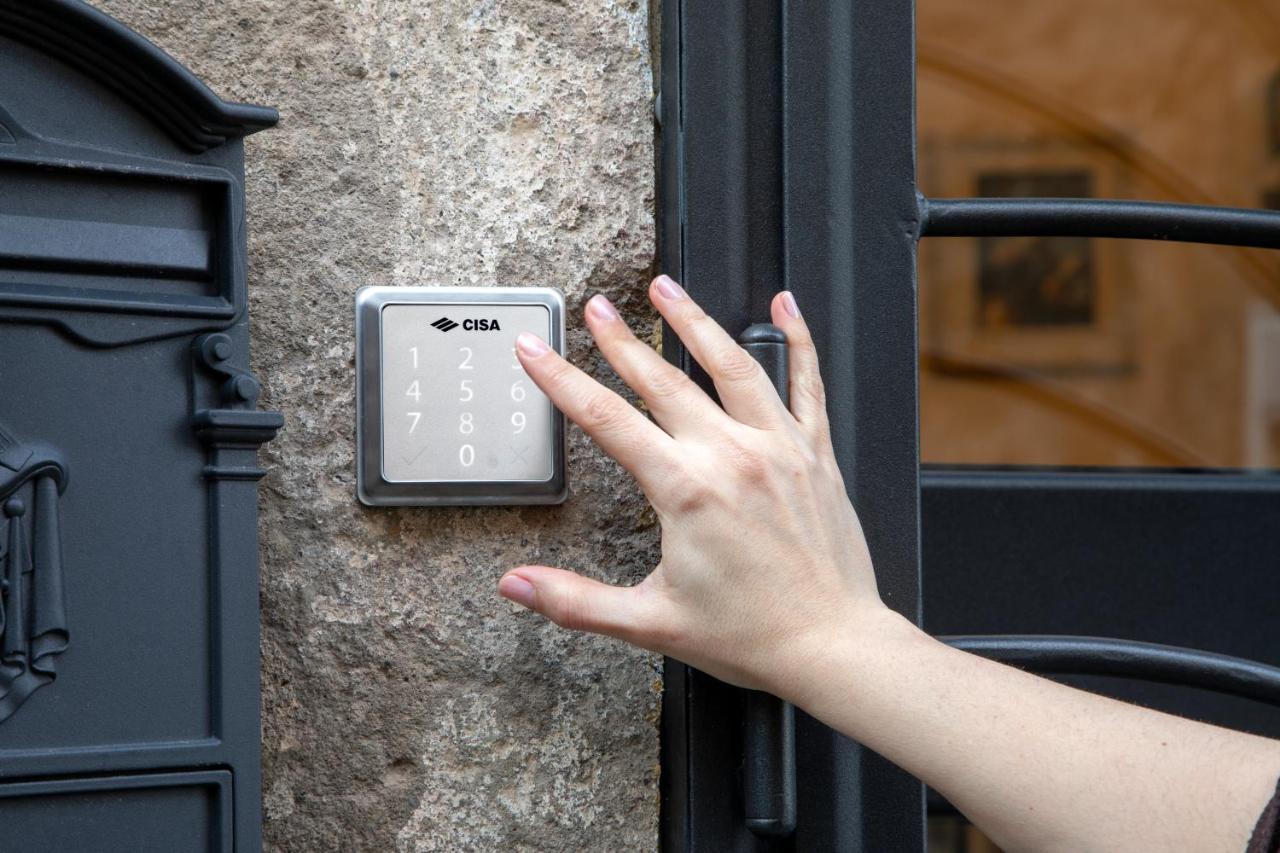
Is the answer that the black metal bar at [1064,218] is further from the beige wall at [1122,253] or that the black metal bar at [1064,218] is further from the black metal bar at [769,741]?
the beige wall at [1122,253]

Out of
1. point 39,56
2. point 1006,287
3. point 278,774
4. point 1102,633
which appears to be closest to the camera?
point 39,56

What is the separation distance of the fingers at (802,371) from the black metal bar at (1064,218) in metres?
0.16

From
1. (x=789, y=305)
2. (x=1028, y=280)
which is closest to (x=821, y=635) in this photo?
(x=789, y=305)

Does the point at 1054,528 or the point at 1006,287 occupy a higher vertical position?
the point at 1006,287

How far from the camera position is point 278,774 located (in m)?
0.82

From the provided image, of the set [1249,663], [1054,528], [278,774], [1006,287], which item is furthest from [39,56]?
[1006,287]

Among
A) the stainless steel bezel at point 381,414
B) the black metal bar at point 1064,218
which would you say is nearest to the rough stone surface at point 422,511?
the stainless steel bezel at point 381,414

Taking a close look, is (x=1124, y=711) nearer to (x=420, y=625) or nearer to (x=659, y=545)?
(x=659, y=545)

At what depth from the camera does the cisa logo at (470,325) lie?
0.83 metres

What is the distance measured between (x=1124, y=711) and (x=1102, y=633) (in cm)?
107

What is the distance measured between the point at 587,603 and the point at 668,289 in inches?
8.8

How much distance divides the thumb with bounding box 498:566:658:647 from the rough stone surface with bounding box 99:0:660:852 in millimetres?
91

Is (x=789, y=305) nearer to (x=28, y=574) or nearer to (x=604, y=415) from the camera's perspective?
(x=604, y=415)

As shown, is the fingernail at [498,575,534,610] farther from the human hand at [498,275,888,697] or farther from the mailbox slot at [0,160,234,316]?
the mailbox slot at [0,160,234,316]
